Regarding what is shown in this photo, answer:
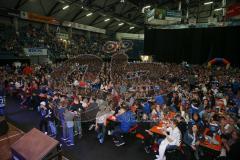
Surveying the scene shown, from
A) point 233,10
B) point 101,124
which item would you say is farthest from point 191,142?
point 233,10

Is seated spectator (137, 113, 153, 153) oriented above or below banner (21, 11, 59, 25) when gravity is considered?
below

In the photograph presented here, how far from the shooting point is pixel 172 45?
23094mm

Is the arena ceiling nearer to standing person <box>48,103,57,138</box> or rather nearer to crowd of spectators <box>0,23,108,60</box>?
crowd of spectators <box>0,23,108,60</box>

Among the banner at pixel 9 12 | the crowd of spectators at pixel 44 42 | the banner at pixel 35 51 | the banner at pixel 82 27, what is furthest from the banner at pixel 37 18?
the banner at pixel 35 51

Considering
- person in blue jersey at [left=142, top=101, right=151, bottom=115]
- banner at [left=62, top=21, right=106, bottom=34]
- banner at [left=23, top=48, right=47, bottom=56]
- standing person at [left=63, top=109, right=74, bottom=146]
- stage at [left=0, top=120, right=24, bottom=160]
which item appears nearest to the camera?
stage at [left=0, top=120, right=24, bottom=160]

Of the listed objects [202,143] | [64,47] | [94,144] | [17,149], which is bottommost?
[94,144]

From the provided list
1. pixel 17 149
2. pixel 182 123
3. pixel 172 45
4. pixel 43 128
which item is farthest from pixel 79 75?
pixel 172 45

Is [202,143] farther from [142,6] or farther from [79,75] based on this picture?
[142,6]

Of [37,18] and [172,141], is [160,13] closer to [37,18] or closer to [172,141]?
[172,141]

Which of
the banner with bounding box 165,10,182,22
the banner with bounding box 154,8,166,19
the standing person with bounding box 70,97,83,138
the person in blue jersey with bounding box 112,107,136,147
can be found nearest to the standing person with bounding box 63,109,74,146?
the standing person with bounding box 70,97,83,138

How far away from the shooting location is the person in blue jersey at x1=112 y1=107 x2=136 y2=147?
20.1 feet

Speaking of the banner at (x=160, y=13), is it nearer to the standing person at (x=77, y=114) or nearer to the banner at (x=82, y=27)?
the standing person at (x=77, y=114)

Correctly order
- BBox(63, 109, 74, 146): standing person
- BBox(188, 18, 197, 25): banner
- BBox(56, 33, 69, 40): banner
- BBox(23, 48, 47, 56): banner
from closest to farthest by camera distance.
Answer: BBox(63, 109, 74, 146): standing person
BBox(23, 48, 47, 56): banner
BBox(188, 18, 197, 25): banner
BBox(56, 33, 69, 40): banner

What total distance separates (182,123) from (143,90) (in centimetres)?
407
